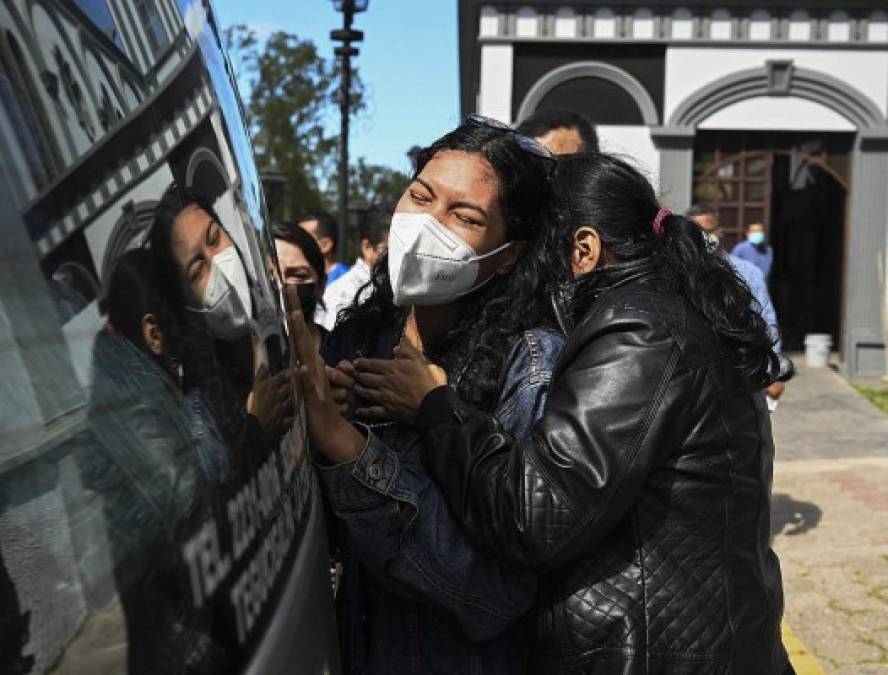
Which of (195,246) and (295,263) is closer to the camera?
(195,246)

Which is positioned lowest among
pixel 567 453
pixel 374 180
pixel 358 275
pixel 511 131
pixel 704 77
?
pixel 374 180

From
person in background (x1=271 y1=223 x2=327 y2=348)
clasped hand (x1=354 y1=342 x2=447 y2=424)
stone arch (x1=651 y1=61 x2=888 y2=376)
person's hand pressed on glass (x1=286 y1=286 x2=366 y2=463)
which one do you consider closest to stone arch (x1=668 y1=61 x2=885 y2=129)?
stone arch (x1=651 y1=61 x2=888 y2=376)

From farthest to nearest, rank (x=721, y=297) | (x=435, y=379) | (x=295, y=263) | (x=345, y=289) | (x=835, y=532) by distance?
1. (x=835, y=532)
2. (x=345, y=289)
3. (x=295, y=263)
4. (x=721, y=297)
5. (x=435, y=379)

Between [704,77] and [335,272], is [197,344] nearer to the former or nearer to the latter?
[335,272]

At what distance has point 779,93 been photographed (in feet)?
41.2

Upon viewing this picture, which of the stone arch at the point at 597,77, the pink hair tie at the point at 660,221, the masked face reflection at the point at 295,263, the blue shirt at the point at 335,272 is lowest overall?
the blue shirt at the point at 335,272

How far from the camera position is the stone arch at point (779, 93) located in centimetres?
1246

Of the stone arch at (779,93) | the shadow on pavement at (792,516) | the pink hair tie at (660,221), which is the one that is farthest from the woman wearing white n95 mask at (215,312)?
the stone arch at (779,93)

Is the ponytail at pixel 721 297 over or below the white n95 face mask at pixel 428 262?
below

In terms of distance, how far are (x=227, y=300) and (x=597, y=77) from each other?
12204 mm

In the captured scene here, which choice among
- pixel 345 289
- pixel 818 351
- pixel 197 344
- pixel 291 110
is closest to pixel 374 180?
pixel 291 110

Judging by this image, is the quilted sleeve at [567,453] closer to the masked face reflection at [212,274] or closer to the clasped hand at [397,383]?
the clasped hand at [397,383]

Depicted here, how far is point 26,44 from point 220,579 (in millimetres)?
399

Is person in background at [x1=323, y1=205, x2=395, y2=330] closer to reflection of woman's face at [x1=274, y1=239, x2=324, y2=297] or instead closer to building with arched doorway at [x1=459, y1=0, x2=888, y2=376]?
reflection of woman's face at [x1=274, y1=239, x2=324, y2=297]
